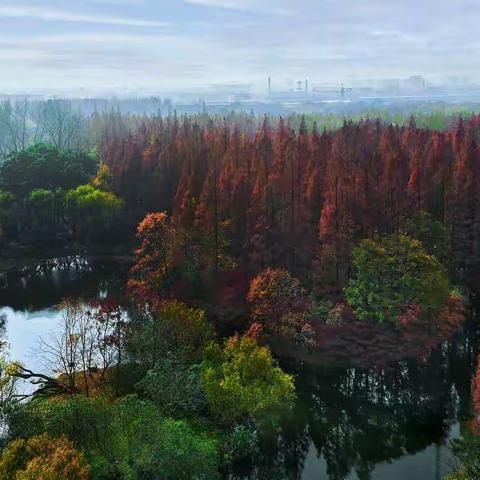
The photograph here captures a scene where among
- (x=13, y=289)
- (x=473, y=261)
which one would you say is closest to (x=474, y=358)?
(x=473, y=261)

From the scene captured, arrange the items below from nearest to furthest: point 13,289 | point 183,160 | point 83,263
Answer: point 13,289, point 83,263, point 183,160

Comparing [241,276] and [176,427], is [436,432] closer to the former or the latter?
[176,427]

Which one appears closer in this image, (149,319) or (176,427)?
(176,427)

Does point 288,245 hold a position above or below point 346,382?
Answer: above

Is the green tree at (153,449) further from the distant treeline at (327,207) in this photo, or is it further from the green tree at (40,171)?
the green tree at (40,171)

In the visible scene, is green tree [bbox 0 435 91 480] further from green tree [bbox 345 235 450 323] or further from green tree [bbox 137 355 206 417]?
green tree [bbox 345 235 450 323]

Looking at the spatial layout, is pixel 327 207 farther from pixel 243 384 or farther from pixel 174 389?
pixel 174 389

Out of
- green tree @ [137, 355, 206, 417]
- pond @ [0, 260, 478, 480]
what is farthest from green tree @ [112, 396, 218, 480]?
pond @ [0, 260, 478, 480]

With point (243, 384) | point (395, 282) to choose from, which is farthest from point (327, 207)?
point (243, 384)
